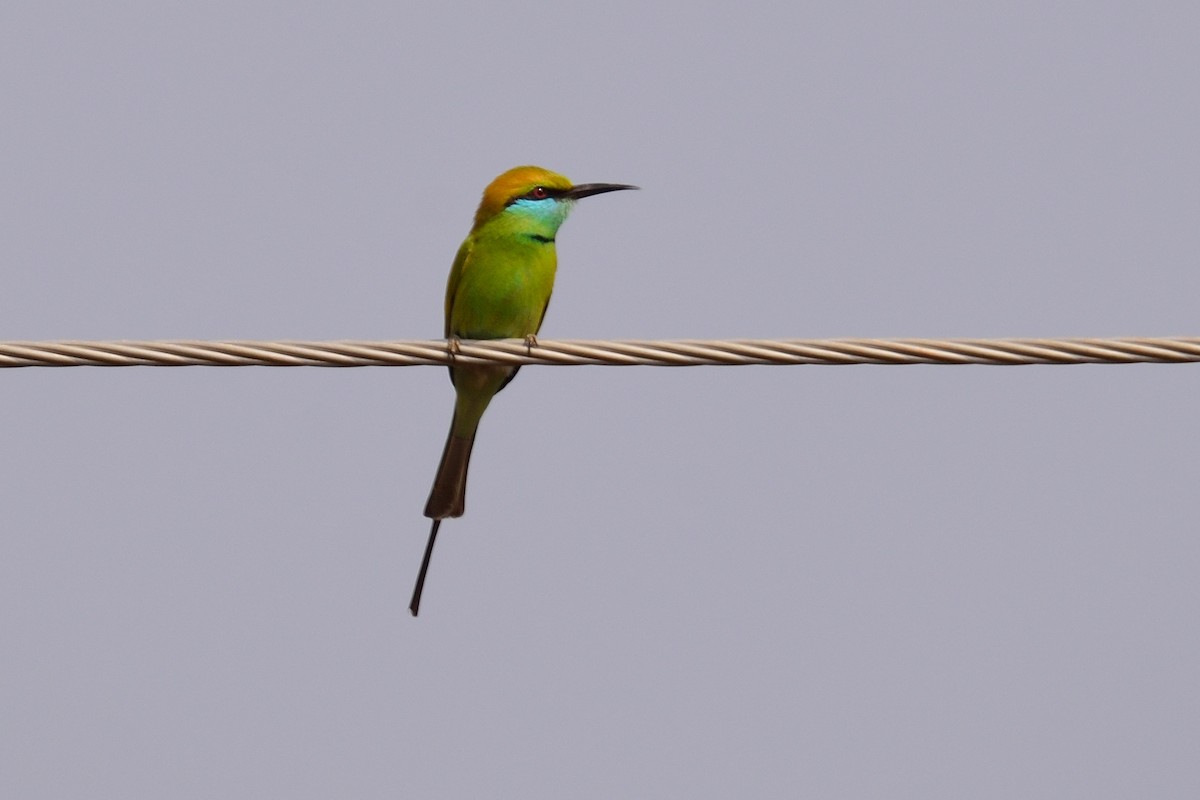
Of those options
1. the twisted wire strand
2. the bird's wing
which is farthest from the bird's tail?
the twisted wire strand

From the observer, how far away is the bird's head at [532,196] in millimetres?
4895

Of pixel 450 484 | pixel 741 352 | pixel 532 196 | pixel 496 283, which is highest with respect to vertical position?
pixel 532 196

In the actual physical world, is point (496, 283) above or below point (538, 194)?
below

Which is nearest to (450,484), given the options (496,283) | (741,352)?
(496,283)

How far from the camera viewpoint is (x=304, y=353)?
3240mm

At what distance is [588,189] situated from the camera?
498 centimetres

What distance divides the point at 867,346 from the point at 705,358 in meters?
0.35

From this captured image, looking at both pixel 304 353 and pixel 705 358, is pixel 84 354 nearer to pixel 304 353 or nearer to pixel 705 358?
pixel 304 353

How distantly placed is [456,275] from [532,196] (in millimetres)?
363

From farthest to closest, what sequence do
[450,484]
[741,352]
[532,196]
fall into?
[532,196] < [450,484] < [741,352]

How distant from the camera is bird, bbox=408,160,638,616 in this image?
4.75 m

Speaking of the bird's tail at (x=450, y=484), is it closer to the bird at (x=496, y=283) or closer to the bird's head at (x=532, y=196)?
the bird at (x=496, y=283)

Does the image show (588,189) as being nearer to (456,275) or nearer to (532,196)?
(532,196)

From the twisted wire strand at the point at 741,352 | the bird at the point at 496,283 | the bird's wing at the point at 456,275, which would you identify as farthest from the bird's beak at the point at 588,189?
the twisted wire strand at the point at 741,352
